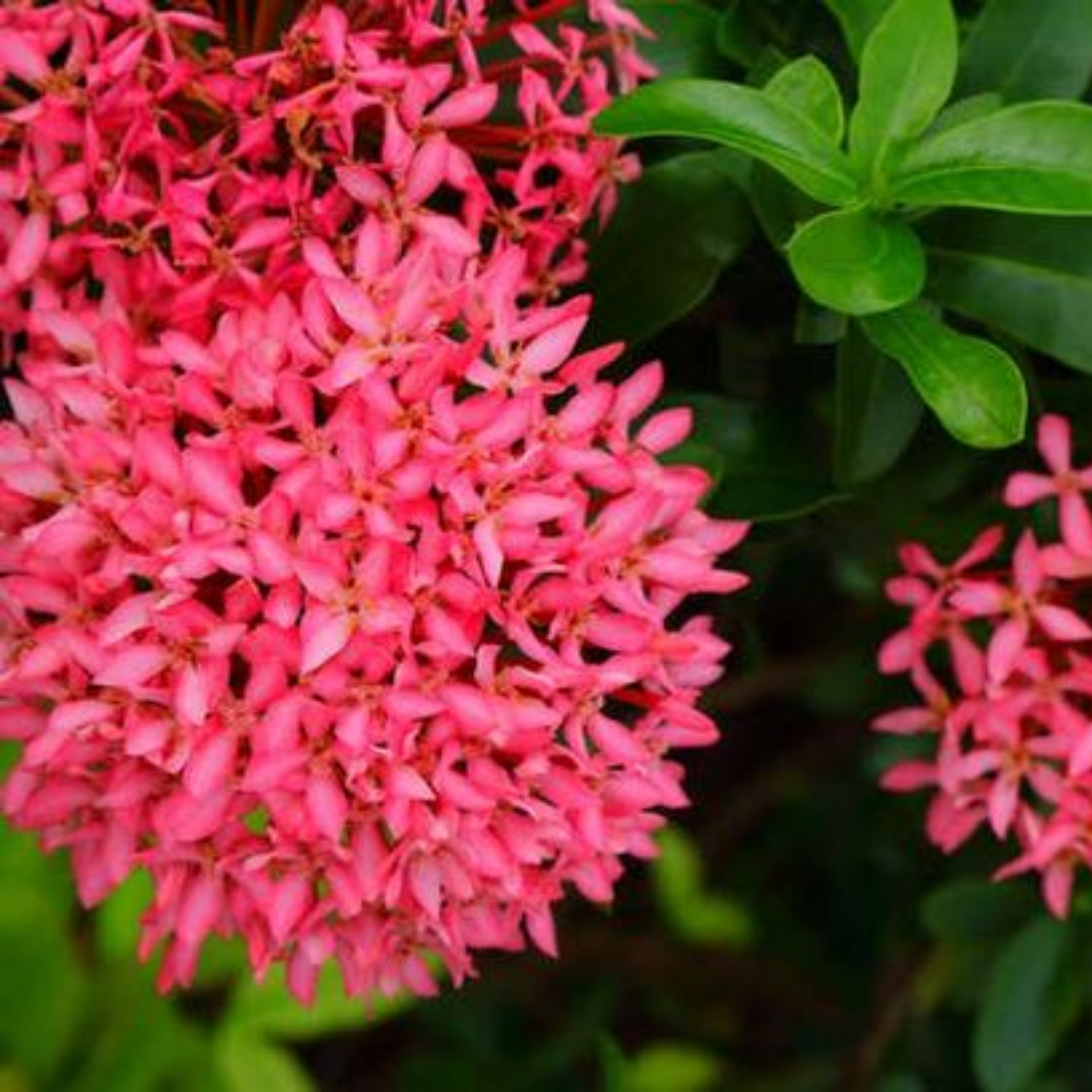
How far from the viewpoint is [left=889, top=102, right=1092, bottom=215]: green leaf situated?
97 centimetres

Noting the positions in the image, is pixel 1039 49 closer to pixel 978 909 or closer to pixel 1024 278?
pixel 1024 278

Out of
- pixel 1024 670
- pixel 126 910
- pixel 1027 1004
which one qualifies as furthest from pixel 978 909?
pixel 126 910

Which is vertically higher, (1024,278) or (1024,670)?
(1024,278)

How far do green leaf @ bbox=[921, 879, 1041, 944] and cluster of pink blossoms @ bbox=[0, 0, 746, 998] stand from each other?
0.49 meters

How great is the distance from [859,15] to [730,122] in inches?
7.4

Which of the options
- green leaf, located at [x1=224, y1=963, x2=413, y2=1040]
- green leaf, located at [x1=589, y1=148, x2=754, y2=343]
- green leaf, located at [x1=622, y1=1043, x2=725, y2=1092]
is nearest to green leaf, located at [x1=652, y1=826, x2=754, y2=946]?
green leaf, located at [x1=622, y1=1043, x2=725, y2=1092]

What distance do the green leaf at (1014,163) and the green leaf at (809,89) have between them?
0.17ft

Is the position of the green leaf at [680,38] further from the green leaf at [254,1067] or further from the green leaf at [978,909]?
the green leaf at [254,1067]

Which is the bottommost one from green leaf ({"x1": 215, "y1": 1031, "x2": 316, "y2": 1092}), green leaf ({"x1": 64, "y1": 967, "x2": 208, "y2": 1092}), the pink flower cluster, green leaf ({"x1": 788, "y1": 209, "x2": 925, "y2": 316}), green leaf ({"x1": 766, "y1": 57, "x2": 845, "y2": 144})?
green leaf ({"x1": 64, "y1": 967, "x2": 208, "y2": 1092})

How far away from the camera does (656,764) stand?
1.08 meters

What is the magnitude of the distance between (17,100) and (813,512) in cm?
52

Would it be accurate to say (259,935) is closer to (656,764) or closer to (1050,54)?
(656,764)

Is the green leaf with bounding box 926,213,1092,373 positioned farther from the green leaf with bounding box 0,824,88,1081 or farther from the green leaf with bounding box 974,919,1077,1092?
the green leaf with bounding box 0,824,88,1081

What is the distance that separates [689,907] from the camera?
213 centimetres
